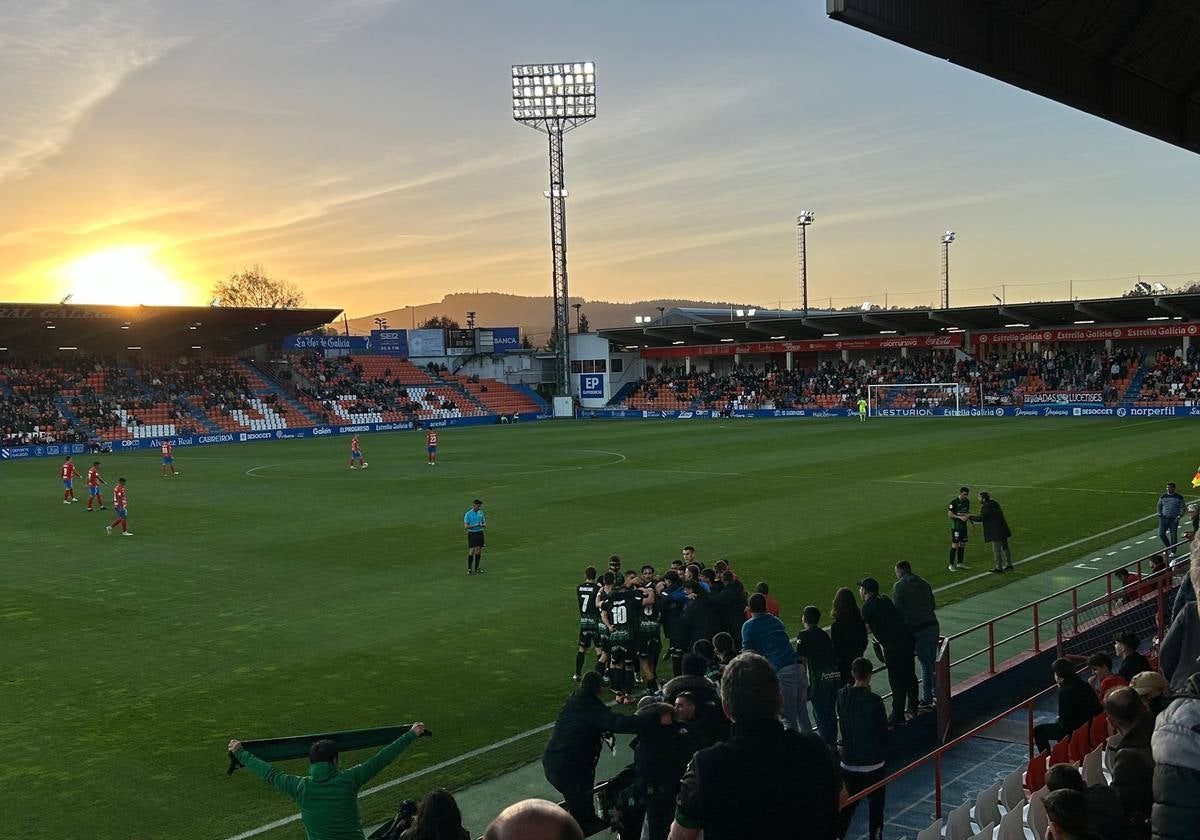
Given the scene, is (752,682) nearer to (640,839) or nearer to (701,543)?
(640,839)

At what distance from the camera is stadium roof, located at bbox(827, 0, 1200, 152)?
1127 cm

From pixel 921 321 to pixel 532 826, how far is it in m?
73.1

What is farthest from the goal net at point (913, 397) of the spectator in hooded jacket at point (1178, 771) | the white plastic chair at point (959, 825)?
the spectator in hooded jacket at point (1178, 771)

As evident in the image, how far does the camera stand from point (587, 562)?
20.6 m

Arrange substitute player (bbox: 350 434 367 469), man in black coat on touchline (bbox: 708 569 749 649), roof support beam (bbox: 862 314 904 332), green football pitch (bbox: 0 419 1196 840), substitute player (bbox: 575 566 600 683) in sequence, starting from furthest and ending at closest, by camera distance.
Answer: roof support beam (bbox: 862 314 904 332), substitute player (bbox: 350 434 367 469), substitute player (bbox: 575 566 600 683), man in black coat on touchline (bbox: 708 569 749 649), green football pitch (bbox: 0 419 1196 840)

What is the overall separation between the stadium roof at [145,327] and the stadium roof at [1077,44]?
184 feet

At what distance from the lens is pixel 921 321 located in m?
71.6

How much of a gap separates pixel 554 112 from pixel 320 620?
63065mm

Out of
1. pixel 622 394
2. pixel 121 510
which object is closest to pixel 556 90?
pixel 622 394

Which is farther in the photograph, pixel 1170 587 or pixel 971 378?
pixel 971 378

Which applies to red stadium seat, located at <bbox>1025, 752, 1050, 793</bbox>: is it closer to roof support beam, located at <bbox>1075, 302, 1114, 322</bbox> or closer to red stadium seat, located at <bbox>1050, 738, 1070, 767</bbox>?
red stadium seat, located at <bbox>1050, 738, 1070, 767</bbox>

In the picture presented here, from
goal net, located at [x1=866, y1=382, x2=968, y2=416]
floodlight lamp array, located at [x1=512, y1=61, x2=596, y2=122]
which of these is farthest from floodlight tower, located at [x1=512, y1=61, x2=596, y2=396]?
goal net, located at [x1=866, y1=382, x2=968, y2=416]

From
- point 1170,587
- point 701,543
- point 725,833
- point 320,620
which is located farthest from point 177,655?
point 1170,587

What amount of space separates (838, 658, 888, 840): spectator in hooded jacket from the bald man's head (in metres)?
5.97
